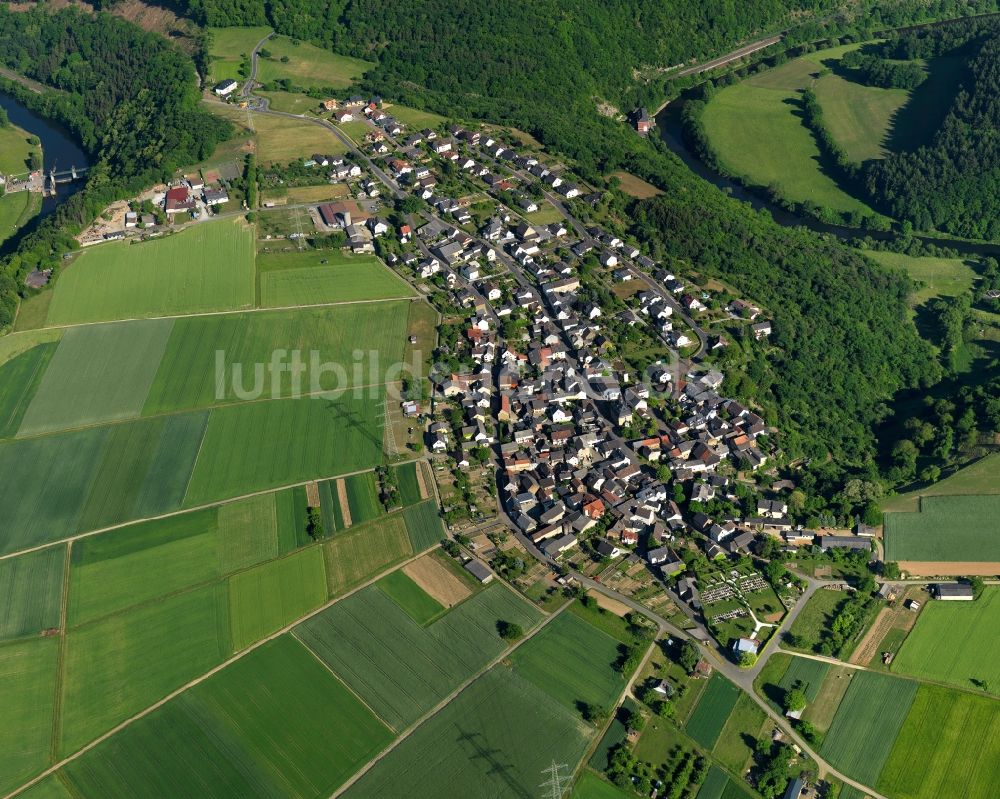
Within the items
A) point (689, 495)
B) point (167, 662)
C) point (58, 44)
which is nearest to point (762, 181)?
point (689, 495)

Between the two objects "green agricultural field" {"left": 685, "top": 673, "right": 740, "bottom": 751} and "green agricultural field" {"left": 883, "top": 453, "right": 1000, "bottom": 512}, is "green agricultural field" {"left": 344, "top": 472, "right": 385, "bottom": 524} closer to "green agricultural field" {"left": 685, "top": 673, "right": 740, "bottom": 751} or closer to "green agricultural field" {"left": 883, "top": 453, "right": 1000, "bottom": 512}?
"green agricultural field" {"left": 685, "top": 673, "right": 740, "bottom": 751}

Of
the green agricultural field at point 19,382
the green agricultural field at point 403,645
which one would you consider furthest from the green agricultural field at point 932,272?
the green agricultural field at point 19,382

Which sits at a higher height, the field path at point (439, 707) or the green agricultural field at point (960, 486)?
the green agricultural field at point (960, 486)

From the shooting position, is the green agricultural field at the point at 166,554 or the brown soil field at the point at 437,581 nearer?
the brown soil field at the point at 437,581

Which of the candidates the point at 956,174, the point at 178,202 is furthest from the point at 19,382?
the point at 956,174

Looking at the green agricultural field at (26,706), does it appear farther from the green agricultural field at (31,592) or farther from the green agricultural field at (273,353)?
the green agricultural field at (273,353)

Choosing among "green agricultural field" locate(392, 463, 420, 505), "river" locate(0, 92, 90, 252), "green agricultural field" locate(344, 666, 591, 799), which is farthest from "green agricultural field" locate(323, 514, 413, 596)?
"river" locate(0, 92, 90, 252)
